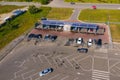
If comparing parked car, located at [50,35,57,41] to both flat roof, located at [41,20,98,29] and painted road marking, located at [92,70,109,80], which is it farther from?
painted road marking, located at [92,70,109,80]

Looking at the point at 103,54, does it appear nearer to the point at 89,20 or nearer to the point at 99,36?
the point at 99,36

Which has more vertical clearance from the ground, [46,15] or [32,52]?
[46,15]

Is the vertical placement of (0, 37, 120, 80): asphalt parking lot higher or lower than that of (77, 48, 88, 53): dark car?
lower

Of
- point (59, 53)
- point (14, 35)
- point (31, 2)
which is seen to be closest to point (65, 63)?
point (59, 53)

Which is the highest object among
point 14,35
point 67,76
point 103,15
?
point 103,15

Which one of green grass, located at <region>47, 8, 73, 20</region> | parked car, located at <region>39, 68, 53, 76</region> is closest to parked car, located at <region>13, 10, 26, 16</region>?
green grass, located at <region>47, 8, 73, 20</region>

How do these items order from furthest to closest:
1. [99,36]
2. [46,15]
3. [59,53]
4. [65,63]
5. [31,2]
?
[31,2]
[46,15]
[99,36]
[59,53]
[65,63]

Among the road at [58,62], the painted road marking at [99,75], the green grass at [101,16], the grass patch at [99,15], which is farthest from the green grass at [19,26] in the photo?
the painted road marking at [99,75]
